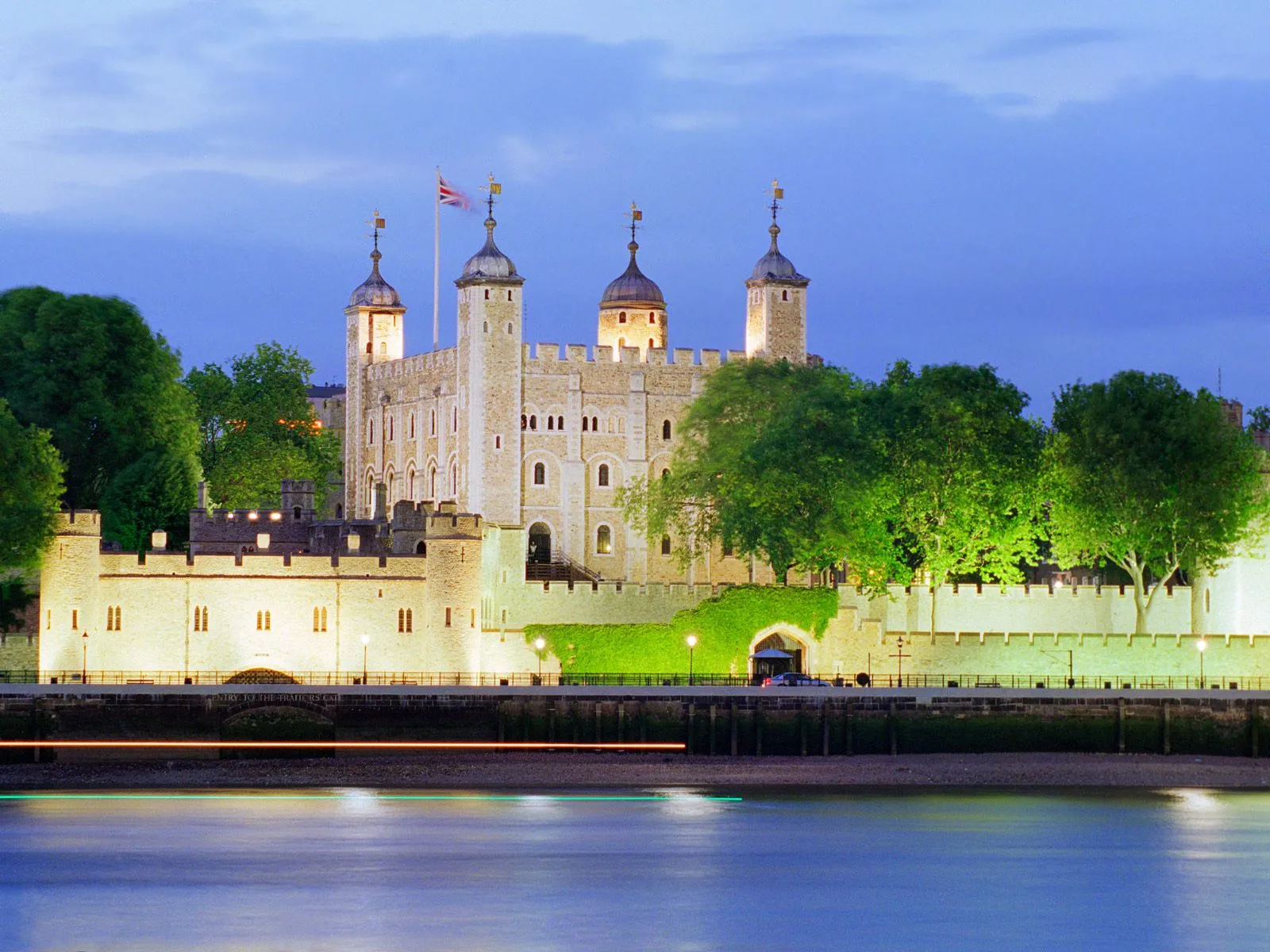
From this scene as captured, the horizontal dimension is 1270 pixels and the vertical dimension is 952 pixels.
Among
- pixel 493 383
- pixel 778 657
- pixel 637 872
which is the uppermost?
pixel 493 383

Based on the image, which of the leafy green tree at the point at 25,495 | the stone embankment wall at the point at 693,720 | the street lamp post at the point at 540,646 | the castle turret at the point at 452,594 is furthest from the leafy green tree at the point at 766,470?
the leafy green tree at the point at 25,495

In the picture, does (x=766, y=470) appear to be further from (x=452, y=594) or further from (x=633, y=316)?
(x=633, y=316)

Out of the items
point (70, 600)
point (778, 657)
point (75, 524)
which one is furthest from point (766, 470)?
point (70, 600)

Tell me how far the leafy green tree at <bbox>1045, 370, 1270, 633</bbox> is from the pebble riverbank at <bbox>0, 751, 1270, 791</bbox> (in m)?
11.5

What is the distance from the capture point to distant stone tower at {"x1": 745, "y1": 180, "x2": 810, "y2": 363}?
10300 cm

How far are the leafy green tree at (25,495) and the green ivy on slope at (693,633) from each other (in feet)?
39.8

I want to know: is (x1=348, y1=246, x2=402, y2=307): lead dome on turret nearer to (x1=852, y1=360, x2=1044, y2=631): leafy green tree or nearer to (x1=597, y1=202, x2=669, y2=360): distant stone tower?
(x1=597, y1=202, x2=669, y2=360): distant stone tower

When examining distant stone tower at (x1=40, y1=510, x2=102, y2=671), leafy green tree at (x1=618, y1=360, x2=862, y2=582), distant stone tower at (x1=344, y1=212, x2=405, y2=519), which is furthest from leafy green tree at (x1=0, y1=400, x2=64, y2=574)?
distant stone tower at (x1=344, y1=212, x2=405, y2=519)

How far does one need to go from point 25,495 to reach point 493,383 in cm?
2993

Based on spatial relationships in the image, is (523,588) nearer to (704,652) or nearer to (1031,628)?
(704,652)

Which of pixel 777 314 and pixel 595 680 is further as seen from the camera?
pixel 777 314

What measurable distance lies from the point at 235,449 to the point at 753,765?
42188mm

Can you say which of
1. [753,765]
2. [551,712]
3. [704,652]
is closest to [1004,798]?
[753,765]

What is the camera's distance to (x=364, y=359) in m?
111
